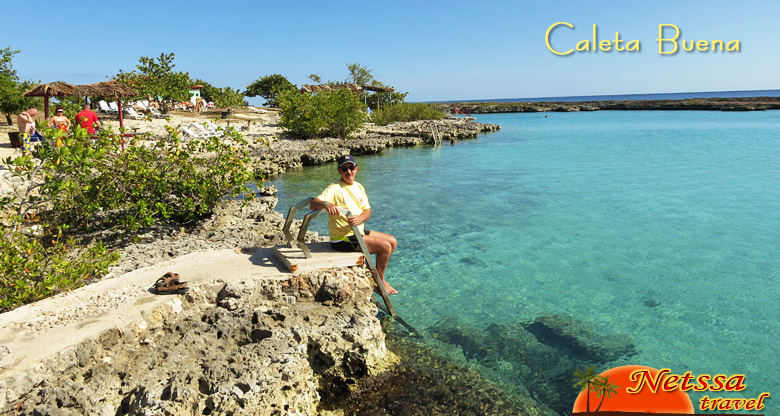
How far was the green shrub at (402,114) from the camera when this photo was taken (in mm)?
39969

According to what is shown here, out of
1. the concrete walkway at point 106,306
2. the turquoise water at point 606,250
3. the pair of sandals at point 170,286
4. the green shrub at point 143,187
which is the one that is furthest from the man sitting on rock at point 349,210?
the green shrub at point 143,187

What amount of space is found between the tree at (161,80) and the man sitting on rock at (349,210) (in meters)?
27.8

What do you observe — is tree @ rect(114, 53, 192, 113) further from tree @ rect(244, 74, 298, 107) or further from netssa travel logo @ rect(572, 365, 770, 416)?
netssa travel logo @ rect(572, 365, 770, 416)

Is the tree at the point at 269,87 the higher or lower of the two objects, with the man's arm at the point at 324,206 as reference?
higher

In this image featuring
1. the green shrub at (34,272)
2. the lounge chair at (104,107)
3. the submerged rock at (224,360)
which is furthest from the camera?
the lounge chair at (104,107)

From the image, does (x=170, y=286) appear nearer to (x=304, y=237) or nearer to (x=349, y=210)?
(x=304, y=237)

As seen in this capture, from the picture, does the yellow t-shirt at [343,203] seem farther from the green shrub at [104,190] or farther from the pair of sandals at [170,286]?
the green shrub at [104,190]

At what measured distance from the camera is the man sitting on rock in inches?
204

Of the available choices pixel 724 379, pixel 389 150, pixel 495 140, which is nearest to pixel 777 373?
pixel 724 379

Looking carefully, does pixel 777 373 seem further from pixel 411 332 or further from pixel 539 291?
pixel 411 332

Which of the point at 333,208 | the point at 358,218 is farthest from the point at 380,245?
the point at 333,208

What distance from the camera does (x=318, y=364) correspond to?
4.52 meters

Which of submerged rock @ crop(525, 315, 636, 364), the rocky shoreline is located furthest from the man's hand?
the rocky shoreline

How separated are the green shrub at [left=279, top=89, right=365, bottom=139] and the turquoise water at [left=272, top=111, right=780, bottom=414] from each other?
6754 millimetres
